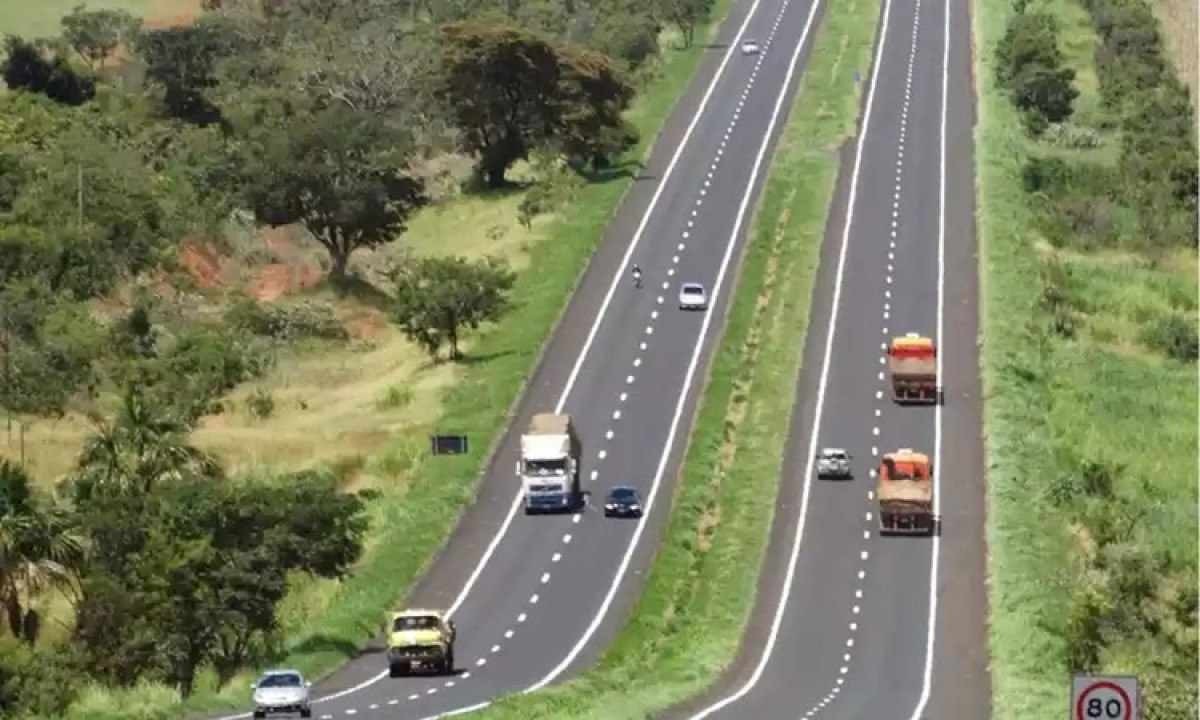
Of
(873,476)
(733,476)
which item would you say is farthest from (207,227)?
(873,476)

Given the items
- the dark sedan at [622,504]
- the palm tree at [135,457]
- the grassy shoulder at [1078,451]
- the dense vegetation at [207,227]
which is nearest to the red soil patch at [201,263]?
the dense vegetation at [207,227]

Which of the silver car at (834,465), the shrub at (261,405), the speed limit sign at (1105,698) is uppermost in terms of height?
the speed limit sign at (1105,698)

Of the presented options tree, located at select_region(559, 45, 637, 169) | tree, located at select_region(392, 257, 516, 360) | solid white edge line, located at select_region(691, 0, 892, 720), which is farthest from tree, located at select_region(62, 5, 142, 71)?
tree, located at select_region(392, 257, 516, 360)

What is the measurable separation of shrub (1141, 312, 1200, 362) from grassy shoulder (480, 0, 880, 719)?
53.5ft

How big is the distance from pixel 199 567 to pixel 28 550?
4871 mm

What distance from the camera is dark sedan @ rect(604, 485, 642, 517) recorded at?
92188 millimetres

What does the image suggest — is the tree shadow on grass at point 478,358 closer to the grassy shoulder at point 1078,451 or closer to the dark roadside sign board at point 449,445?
the dark roadside sign board at point 449,445

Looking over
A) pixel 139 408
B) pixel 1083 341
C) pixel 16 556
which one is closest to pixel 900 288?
pixel 1083 341

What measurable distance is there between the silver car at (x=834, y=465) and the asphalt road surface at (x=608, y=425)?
5623 millimetres

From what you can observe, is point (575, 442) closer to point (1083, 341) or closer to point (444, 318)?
point (444, 318)

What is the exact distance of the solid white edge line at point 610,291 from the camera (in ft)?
284

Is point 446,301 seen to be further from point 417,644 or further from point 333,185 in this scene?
point 417,644

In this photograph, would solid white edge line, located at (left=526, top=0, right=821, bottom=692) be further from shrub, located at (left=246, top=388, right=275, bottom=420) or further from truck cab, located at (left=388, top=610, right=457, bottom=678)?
shrub, located at (left=246, top=388, right=275, bottom=420)

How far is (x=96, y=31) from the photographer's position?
190500mm
